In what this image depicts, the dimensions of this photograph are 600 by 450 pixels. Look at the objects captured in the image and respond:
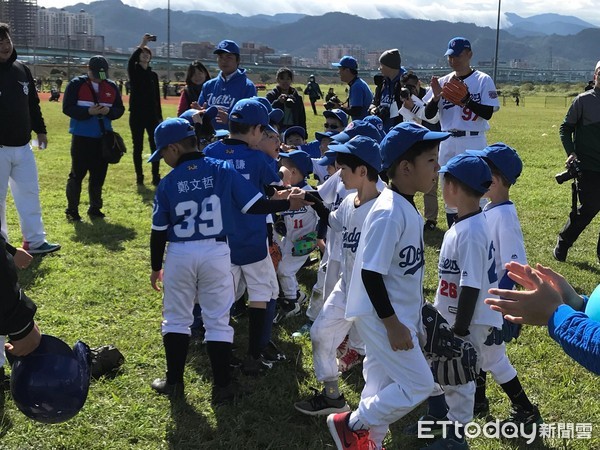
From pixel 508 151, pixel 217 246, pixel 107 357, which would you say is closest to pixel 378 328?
pixel 217 246

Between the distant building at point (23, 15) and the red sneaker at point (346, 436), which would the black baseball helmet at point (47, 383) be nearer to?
the red sneaker at point (346, 436)

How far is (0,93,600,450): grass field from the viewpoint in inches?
149

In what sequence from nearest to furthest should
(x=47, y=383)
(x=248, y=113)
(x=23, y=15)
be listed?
(x=47, y=383)
(x=248, y=113)
(x=23, y=15)

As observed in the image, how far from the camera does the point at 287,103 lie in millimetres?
9492

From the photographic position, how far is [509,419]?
12.9 ft

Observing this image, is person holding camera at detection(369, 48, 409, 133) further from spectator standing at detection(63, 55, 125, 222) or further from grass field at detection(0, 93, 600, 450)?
spectator standing at detection(63, 55, 125, 222)

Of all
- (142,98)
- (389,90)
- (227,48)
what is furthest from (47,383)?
(142,98)

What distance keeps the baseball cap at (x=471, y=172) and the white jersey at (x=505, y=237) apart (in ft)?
1.83

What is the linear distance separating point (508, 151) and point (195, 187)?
217cm

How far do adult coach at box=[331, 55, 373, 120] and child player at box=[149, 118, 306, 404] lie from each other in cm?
432

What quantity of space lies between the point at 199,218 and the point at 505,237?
2.06m

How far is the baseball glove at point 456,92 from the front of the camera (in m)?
6.57

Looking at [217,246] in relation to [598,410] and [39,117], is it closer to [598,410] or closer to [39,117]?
[598,410]

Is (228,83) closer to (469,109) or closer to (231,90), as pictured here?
(231,90)
